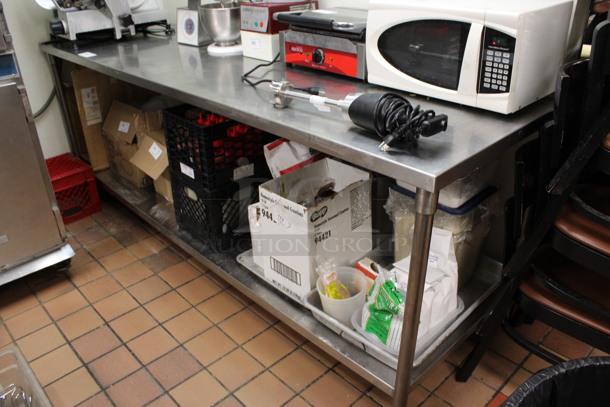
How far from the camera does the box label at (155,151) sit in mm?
2125

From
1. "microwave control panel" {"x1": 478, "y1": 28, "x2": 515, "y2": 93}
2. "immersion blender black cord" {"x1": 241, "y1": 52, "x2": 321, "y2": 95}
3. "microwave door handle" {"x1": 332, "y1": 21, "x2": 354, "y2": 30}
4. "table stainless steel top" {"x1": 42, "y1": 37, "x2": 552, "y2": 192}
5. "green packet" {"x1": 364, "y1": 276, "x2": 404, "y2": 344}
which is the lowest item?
"green packet" {"x1": 364, "y1": 276, "x2": 404, "y2": 344}

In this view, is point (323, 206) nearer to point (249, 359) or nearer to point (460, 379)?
point (249, 359)

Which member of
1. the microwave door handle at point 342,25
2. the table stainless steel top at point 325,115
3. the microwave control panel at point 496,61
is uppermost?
the microwave door handle at point 342,25

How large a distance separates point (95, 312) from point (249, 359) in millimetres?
688

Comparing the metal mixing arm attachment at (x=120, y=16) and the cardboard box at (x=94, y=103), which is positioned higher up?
the metal mixing arm attachment at (x=120, y=16)

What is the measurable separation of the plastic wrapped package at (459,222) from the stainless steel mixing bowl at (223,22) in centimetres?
103

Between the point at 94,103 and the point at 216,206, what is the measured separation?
3.58 ft

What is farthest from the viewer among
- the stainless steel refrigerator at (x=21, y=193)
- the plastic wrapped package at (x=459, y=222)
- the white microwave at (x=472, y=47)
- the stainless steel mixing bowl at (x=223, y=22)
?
the stainless steel mixing bowl at (x=223, y=22)

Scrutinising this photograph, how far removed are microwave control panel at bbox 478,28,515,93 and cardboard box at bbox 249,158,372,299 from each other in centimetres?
53

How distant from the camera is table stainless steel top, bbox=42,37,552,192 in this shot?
103 cm

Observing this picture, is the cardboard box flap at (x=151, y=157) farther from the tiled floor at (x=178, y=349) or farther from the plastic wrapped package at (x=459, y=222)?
the plastic wrapped package at (x=459, y=222)

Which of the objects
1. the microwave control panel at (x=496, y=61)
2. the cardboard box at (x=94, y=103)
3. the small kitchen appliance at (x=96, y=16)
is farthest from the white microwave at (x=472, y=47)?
the cardboard box at (x=94, y=103)

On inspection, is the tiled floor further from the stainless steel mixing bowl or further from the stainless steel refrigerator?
the stainless steel mixing bowl

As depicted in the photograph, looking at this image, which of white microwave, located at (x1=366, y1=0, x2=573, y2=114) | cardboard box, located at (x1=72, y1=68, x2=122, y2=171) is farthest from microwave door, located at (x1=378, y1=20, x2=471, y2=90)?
cardboard box, located at (x1=72, y1=68, x2=122, y2=171)
